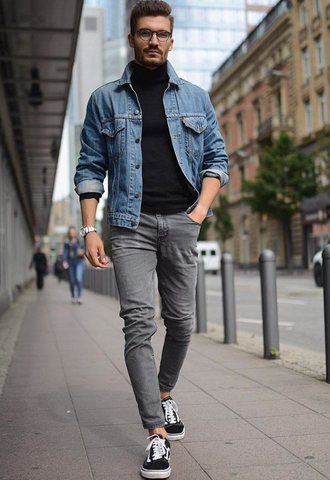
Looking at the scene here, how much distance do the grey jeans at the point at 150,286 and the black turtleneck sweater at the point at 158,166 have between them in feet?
0.20

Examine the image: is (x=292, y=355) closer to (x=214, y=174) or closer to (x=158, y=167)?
(x=214, y=174)

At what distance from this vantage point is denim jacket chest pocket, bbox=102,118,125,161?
3.39 meters

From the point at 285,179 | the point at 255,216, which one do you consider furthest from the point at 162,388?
the point at 255,216

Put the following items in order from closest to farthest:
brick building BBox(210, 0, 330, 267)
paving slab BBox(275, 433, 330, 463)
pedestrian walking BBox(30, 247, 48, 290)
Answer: paving slab BBox(275, 433, 330, 463)
pedestrian walking BBox(30, 247, 48, 290)
brick building BBox(210, 0, 330, 267)

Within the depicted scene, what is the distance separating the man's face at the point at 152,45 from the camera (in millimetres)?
3338

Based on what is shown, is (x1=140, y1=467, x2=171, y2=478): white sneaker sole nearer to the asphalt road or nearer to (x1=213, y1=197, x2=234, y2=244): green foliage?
the asphalt road

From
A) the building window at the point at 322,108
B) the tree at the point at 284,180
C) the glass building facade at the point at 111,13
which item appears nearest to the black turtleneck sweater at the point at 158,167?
the tree at the point at 284,180

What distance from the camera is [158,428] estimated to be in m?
3.22

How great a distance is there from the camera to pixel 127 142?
3371 millimetres

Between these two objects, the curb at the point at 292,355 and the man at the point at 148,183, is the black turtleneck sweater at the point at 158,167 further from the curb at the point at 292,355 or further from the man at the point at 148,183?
the curb at the point at 292,355

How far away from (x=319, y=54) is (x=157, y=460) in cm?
3761

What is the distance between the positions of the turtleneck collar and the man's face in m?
0.06

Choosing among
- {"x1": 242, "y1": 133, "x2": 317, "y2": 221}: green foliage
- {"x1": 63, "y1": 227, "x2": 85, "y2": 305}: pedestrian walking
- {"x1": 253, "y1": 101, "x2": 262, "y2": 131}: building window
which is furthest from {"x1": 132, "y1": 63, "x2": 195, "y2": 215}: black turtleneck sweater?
{"x1": 253, "y1": 101, "x2": 262, "y2": 131}: building window

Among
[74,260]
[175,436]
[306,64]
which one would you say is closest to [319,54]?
[306,64]
